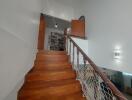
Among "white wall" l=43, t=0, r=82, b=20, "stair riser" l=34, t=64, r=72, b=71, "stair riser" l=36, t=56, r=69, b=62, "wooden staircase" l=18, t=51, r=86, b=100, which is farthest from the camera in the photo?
"white wall" l=43, t=0, r=82, b=20

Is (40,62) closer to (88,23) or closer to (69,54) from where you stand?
(69,54)

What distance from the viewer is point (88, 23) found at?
5586 mm

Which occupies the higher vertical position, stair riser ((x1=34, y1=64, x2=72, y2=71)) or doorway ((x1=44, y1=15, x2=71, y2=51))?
doorway ((x1=44, y1=15, x2=71, y2=51))

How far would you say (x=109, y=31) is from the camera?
4.18 meters

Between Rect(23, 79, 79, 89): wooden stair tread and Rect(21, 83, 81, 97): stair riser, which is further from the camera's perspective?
Rect(23, 79, 79, 89): wooden stair tread

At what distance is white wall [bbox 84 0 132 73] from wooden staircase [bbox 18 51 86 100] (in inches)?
59.5

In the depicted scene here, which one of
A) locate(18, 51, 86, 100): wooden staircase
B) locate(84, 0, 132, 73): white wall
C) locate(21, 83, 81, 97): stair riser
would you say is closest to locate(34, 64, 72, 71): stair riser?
locate(18, 51, 86, 100): wooden staircase

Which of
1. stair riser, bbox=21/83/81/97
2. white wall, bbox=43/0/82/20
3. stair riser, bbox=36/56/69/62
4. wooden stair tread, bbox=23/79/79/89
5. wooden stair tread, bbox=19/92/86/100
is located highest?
white wall, bbox=43/0/82/20

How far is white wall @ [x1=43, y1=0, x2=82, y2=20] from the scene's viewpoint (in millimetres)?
6441

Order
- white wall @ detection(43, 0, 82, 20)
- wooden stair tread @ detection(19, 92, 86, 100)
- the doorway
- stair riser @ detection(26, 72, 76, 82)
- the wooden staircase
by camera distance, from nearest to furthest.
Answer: wooden stair tread @ detection(19, 92, 86, 100), the wooden staircase, stair riser @ detection(26, 72, 76, 82), white wall @ detection(43, 0, 82, 20), the doorway

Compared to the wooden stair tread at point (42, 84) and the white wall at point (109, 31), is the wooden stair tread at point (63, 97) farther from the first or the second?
the white wall at point (109, 31)

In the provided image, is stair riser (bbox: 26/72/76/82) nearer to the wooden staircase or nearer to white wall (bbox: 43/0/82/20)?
the wooden staircase

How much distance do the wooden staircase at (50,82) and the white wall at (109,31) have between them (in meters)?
1.51

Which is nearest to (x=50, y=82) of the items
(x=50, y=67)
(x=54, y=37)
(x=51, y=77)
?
(x=51, y=77)
